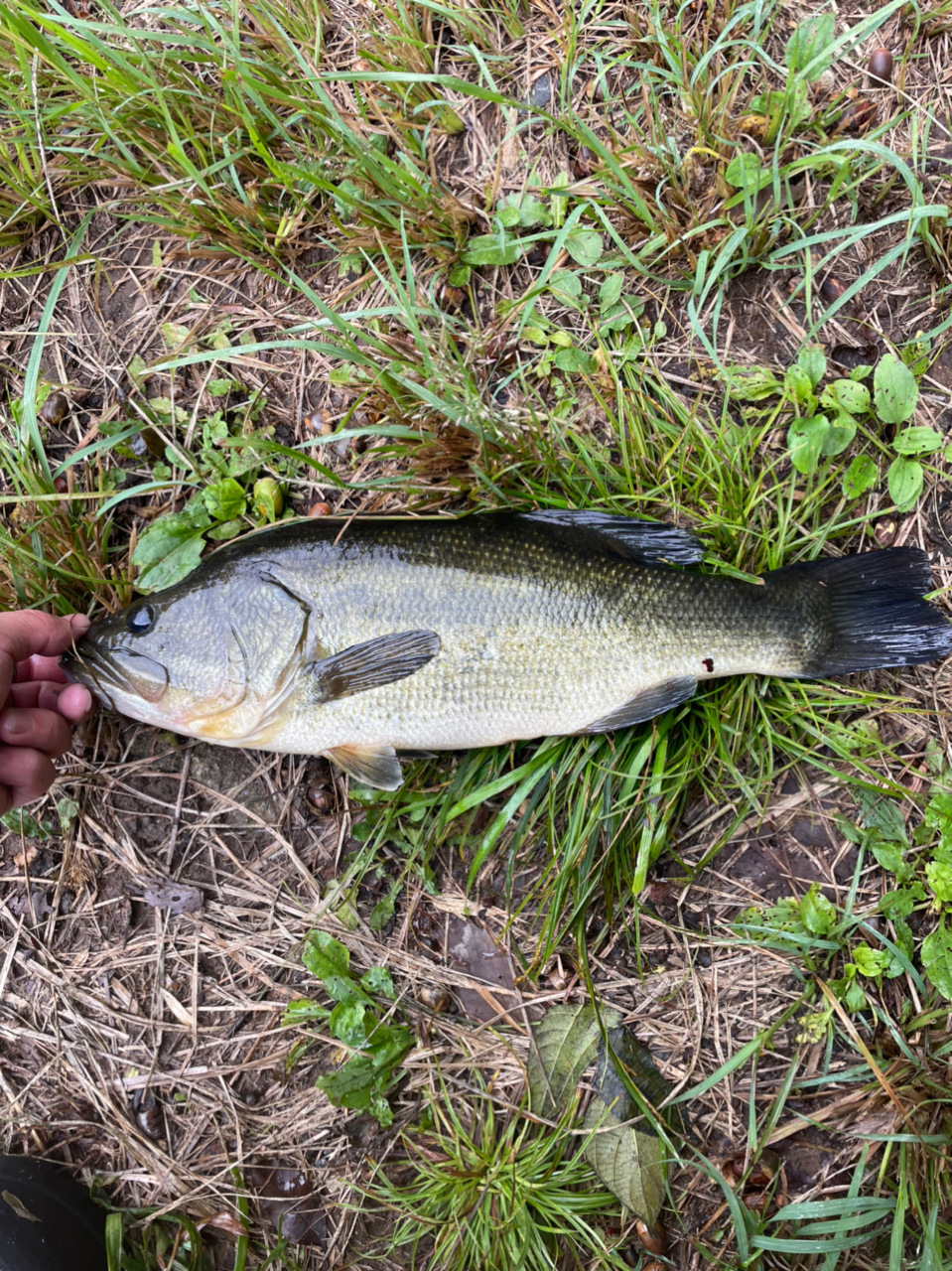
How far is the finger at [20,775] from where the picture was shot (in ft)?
10.5

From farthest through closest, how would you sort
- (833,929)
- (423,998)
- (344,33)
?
(344,33) → (423,998) → (833,929)

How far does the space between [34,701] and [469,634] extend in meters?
1.98

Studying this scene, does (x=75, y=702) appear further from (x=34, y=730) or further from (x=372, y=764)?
(x=372, y=764)

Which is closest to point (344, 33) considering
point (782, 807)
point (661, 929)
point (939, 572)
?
point (939, 572)

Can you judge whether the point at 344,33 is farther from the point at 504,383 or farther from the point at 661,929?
the point at 661,929

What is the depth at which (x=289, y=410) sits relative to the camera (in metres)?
3.77

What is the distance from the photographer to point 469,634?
3236mm

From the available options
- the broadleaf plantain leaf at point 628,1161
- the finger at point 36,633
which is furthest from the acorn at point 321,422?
the broadleaf plantain leaf at point 628,1161

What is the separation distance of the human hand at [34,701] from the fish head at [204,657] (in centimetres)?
11

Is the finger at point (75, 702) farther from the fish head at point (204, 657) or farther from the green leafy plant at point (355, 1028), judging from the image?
the green leafy plant at point (355, 1028)

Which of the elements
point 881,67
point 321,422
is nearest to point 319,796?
point 321,422

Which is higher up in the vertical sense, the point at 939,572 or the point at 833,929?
the point at 939,572

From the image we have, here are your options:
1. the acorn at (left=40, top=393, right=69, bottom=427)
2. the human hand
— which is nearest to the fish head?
the human hand

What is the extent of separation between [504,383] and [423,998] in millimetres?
2829
